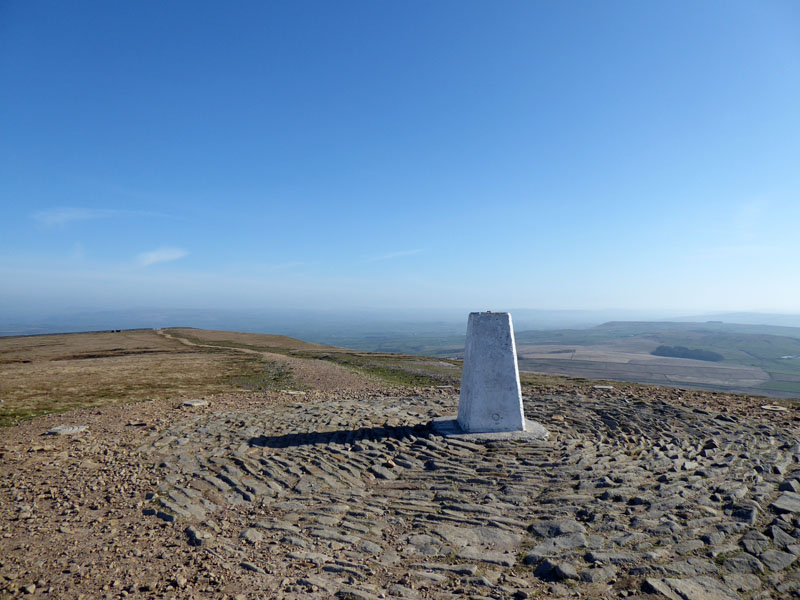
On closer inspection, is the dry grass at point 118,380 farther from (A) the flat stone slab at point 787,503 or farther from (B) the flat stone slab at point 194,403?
(A) the flat stone slab at point 787,503

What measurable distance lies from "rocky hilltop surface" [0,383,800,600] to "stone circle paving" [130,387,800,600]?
Result: 3cm

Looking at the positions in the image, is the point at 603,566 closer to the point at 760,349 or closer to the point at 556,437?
the point at 556,437

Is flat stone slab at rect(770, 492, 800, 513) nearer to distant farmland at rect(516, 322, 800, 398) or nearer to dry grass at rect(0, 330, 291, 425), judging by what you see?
dry grass at rect(0, 330, 291, 425)

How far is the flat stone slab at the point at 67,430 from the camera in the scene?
35.3ft

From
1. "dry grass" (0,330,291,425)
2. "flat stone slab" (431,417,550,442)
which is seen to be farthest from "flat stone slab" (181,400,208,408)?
"flat stone slab" (431,417,550,442)

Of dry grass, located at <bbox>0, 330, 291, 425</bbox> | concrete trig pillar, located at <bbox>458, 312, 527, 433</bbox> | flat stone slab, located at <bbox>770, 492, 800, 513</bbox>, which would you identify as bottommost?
flat stone slab, located at <bbox>770, 492, 800, 513</bbox>

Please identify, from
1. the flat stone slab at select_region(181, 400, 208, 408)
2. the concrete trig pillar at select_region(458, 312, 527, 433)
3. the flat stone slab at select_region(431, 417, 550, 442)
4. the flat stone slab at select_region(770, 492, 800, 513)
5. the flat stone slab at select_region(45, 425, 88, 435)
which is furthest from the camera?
the flat stone slab at select_region(181, 400, 208, 408)

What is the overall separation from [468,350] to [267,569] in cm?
684

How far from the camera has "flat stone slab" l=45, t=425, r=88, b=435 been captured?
10.8 meters

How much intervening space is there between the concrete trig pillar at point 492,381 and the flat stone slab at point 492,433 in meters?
0.15

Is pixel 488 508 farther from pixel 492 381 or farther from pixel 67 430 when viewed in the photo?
pixel 67 430

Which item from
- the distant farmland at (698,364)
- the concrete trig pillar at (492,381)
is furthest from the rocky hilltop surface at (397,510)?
the distant farmland at (698,364)

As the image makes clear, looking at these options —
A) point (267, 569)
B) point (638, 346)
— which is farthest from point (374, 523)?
point (638, 346)

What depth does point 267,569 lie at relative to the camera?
5.10m
